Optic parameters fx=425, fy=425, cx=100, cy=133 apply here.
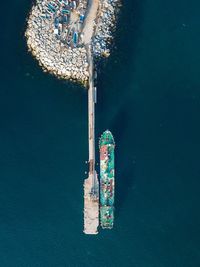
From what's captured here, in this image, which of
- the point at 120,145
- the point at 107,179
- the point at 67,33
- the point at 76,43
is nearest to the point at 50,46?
the point at 67,33

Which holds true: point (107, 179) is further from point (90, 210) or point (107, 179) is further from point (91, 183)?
point (90, 210)

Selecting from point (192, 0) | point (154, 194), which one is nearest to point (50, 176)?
point (154, 194)

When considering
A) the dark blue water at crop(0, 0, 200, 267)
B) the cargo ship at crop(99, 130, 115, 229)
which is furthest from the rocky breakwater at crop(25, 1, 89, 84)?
the cargo ship at crop(99, 130, 115, 229)

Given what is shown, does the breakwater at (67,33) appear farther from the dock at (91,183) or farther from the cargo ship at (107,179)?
the cargo ship at (107,179)

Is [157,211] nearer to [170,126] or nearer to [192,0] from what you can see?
[170,126]

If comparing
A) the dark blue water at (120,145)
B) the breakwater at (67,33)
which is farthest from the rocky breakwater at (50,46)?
the dark blue water at (120,145)
